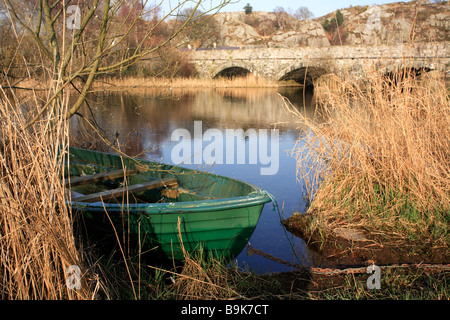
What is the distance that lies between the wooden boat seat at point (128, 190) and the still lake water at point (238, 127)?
0.36 m

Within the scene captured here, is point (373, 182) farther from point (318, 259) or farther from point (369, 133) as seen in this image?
point (318, 259)

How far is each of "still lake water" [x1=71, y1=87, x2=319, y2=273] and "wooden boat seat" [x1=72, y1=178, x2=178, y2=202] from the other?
36 cm

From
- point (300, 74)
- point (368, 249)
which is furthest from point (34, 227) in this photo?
point (300, 74)

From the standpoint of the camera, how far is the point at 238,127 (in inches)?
471

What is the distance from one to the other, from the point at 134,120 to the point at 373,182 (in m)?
9.18

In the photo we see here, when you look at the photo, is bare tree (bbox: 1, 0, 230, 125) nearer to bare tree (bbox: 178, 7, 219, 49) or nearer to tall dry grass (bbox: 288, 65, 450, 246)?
bare tree (bbox: 178, 7, 219, 49)

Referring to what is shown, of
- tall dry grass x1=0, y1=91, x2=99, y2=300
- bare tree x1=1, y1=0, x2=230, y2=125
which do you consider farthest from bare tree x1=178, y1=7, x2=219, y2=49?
tall dry grass x1=0, y1=91, x2=99, y2=300

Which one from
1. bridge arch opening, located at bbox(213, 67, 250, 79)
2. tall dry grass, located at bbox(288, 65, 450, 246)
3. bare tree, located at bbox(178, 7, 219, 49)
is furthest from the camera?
Answer: bridge arch opening, located at bbox(213, 67, 250, 79)

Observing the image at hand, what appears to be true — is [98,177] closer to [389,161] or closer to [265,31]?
[389,161]

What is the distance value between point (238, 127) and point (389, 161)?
8109 millimetres

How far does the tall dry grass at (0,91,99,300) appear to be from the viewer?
208 centimetres
